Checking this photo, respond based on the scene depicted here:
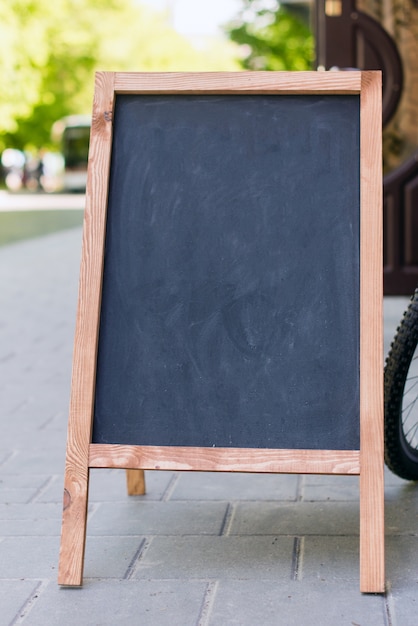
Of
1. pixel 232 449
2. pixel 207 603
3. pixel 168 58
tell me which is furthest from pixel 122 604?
pixel 168 58

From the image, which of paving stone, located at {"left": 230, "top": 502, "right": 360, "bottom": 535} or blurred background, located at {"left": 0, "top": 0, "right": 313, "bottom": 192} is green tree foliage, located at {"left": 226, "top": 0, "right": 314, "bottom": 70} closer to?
blurred background, located at {"left": 0, "top": 0, "right": 313, "bottom": 192}

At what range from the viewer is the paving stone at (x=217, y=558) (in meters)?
3.02

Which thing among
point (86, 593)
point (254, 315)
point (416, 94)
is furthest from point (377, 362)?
point (416, 94)

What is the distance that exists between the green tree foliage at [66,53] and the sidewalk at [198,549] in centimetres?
2762

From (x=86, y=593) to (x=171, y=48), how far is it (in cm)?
4694

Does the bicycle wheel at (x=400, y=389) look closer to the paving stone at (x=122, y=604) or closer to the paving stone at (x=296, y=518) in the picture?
the paving stone at (x=296, y=518)

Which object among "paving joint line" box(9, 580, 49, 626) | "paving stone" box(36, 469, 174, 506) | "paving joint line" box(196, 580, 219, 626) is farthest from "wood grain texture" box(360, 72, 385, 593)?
"paving stone" box(36, 469, 174, 506)

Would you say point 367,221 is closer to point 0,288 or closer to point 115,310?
point 115,310

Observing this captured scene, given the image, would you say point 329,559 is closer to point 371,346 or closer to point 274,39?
point 371,346

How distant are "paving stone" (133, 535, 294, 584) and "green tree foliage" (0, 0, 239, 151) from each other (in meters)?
28.3

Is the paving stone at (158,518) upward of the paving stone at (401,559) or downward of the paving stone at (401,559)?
upward

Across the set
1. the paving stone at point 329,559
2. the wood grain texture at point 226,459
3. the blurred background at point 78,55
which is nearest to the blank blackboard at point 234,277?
the wood grain texture at point 226,459

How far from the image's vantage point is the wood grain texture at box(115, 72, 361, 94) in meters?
3.03

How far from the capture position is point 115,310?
310 cm
